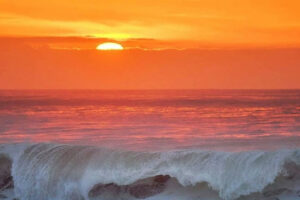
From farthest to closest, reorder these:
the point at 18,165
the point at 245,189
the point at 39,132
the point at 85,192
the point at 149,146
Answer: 1. the point at 39,132
2. the point at 149,146
3. the point at 18,165
4. the point at 85,192
5. the point at 245,189

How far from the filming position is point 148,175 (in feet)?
47.1

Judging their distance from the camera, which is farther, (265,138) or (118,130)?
(118,130)

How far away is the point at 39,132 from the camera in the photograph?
107 ft

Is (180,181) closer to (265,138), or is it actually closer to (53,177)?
(53,177)

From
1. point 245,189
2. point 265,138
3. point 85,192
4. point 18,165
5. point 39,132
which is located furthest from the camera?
point 39,132

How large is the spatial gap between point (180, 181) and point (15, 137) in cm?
1719

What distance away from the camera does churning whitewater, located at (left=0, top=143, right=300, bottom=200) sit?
13586 mm

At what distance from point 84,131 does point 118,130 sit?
6.54ft

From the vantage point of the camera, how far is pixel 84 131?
33.1 meters

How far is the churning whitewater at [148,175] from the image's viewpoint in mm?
13586

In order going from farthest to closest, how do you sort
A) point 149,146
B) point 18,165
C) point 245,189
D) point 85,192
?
point 149,146 < point 18,165 < point 85,192 < point 245,189

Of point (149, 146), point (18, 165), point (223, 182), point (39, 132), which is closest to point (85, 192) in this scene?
point (18, 165)

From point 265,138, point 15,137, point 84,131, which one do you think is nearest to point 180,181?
point 265,138

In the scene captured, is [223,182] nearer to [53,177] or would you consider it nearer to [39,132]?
[53,177]
